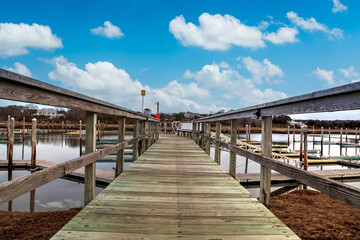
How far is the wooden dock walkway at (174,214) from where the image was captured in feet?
6.49

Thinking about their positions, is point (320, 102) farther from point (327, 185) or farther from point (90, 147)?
point (90, 147)

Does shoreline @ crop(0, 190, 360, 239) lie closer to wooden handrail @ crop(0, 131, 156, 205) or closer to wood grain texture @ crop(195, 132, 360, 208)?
wooden handrail @ crop(0, 131, 156, 205)

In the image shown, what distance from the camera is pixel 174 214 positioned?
7.88 feet

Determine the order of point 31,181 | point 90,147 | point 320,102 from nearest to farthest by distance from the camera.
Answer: point 31,181
point 320,102
point 90,147

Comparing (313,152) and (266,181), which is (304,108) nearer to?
(266,181)

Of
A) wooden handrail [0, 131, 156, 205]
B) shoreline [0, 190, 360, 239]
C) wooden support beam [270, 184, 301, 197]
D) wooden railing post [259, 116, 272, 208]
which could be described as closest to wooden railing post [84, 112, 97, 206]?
wooden handrail [0, 131, 156, 205]

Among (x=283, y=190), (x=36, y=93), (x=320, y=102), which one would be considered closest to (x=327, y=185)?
(x=320, y=102)

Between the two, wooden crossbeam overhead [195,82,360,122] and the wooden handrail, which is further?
wooden crossbeam overhead [195,82,360,122]

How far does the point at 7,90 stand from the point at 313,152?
24748mm

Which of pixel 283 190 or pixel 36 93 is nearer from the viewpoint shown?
pixel 36 93

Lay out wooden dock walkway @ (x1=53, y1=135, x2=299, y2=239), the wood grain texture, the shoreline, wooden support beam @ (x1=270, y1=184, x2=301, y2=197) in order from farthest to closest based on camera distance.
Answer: wooden support beam @ (x1=270, y1=184, x2=301, y2=197)
the shoreline
wooden dock walkway @ (x1=53, y1=135, x2=299, y2=239)
the wood grain texture

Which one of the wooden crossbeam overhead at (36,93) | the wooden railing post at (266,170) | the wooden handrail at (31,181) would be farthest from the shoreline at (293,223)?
the wooden crossbeam overhead at (36,93)

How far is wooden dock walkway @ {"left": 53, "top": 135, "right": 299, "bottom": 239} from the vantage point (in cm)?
198

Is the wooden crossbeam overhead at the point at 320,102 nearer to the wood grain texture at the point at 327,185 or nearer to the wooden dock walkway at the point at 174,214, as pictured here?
the wood grain texture at the point at 327,185
